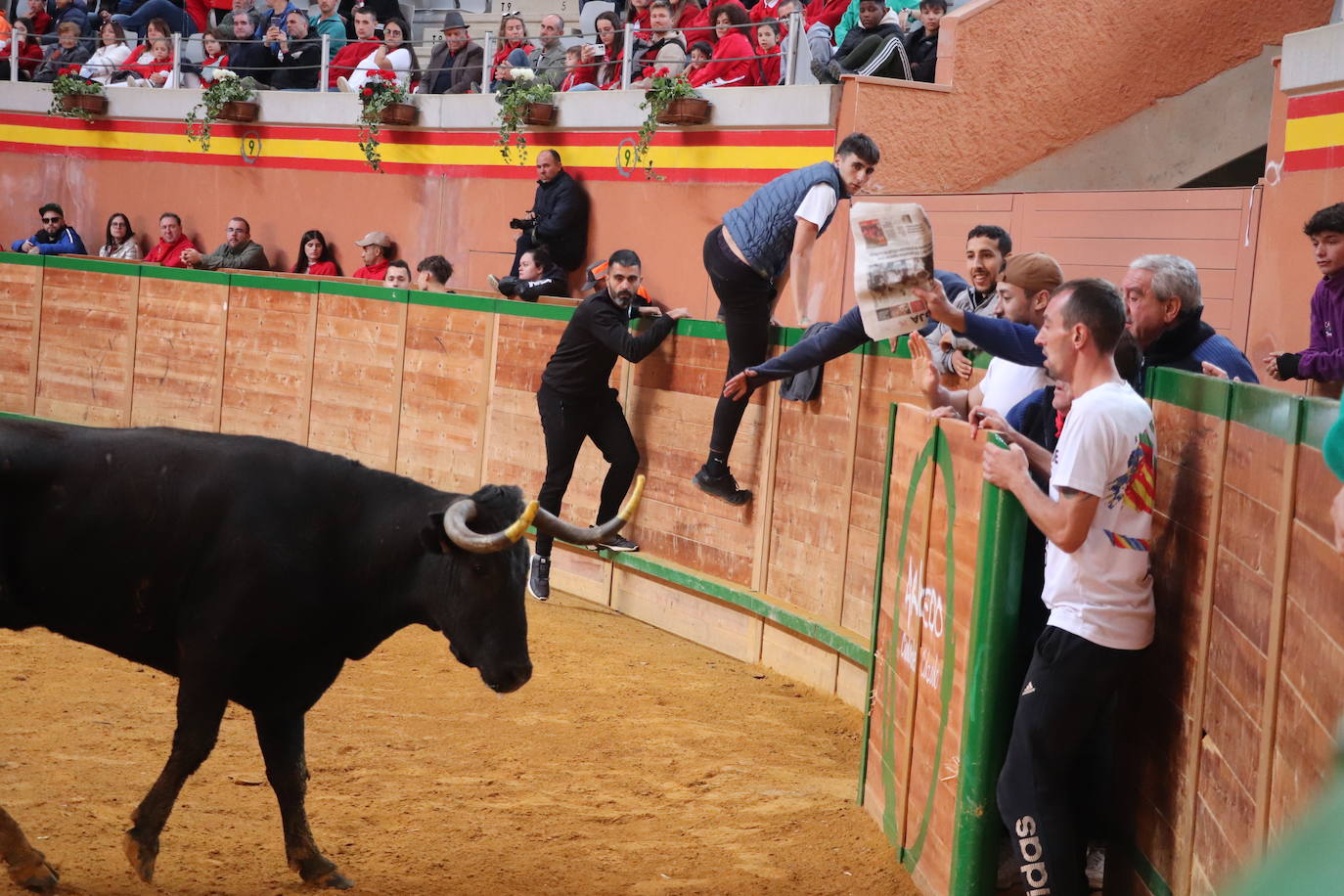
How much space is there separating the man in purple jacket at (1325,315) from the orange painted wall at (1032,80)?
515cm

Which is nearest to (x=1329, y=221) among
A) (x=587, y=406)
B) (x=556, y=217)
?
(x=587, y=406)

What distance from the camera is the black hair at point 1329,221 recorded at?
5.94 metres

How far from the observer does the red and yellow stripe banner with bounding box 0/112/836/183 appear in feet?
39.6

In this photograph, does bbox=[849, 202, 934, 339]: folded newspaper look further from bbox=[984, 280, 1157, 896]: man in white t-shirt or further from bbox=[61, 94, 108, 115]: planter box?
bbox=[61, 94, 108, 115]: planter box

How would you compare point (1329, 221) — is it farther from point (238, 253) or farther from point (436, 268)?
point (238, 253)

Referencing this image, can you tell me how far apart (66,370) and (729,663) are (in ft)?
30.1

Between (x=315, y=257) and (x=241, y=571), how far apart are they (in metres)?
11.6

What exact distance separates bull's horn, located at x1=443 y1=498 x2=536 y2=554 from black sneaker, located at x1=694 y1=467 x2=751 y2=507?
12.4ft

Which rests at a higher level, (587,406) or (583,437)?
(587,406)

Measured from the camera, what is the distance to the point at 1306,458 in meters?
2.93

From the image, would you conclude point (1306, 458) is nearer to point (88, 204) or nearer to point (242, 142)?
point (242, 142)

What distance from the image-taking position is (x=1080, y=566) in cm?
368

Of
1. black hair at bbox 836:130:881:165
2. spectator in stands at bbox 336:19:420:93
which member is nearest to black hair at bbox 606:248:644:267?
black hair at bbox 836:130:881:165

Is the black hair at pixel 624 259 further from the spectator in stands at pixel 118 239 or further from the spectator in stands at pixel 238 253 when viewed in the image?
the spectator in stands at pixel 118 239
